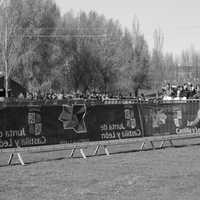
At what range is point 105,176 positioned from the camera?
9.48m

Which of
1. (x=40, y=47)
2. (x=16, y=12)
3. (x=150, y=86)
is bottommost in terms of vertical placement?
(x=150, y=86)

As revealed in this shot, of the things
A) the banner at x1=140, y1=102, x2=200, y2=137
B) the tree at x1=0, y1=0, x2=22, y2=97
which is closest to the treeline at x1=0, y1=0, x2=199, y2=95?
the tree at x1=0, y1=0, x2=22, y2=97

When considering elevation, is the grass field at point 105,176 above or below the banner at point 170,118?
below

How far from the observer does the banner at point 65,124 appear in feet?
37.6

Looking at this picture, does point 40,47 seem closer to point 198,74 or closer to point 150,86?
point 150,86

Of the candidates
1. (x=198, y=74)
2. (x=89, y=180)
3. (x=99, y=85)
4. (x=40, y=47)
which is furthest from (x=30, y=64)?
(x=198, y=74)

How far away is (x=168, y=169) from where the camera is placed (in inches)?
405

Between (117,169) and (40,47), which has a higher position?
(40,47)

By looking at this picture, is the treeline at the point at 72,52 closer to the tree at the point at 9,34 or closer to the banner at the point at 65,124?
the tree at the point at 9,34

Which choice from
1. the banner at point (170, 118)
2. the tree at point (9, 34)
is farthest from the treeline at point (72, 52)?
the banner at point (170, 118)

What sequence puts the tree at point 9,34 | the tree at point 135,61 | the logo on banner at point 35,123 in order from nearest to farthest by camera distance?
the logo on banner at point 35,123 → the tree at point 9,34 → the tree at point 135,61

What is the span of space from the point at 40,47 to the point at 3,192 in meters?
47.4

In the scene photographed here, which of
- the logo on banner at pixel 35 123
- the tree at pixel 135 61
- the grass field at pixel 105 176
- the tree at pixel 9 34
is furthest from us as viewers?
the tree at pixel 135 61

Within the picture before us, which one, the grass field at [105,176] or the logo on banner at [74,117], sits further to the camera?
the logo on banner at [74,117]
